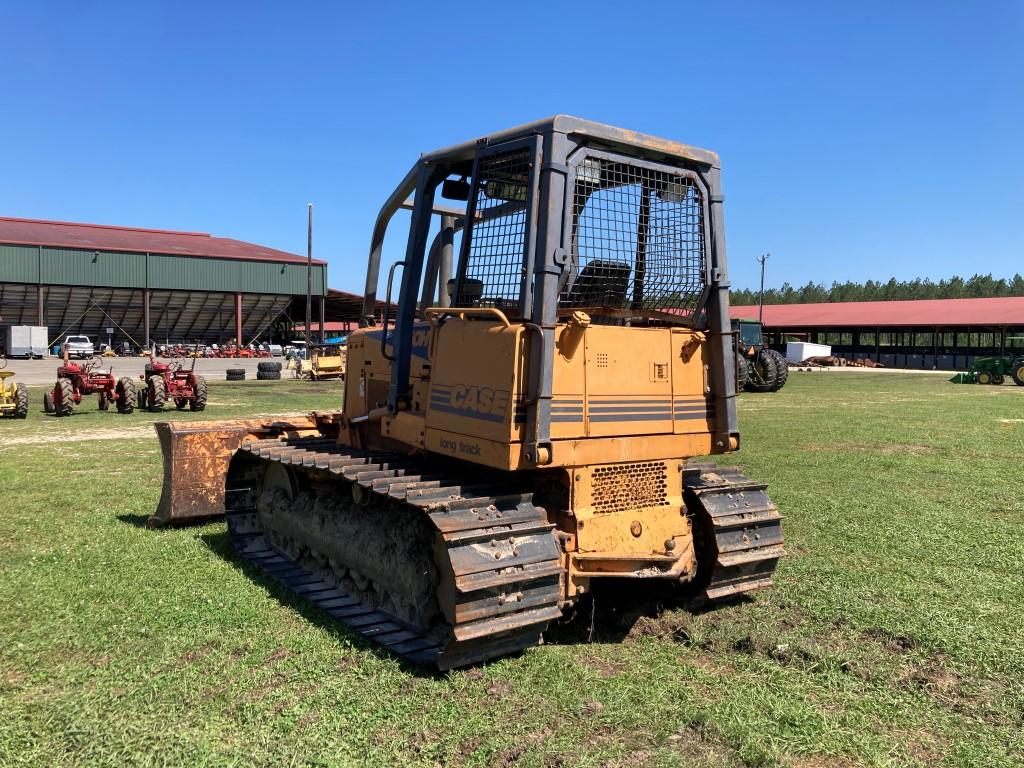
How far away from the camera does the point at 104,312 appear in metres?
60.8

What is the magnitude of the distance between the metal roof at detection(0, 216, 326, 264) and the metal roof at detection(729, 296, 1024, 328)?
126 feet

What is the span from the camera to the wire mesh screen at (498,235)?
5.21 metres

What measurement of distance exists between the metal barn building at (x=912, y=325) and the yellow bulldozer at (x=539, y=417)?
2090 inches

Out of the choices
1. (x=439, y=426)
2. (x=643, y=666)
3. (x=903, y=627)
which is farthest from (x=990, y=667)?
(x=439, y=426)

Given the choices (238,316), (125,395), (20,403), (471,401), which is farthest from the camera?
(238,316)

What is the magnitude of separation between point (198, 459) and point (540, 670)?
15.8 feet

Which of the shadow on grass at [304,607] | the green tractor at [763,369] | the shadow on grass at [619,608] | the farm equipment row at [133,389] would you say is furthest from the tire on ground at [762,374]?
the shadow on grass at [304,607]

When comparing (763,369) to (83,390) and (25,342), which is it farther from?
(25,342)

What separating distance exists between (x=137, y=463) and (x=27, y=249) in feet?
169

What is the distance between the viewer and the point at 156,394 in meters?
19.8

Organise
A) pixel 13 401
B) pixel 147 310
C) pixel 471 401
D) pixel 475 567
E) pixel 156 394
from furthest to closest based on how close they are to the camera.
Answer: pixel 147 310, pixel 156 394, pixel 13 401, pixel 471 401, pixel 475 567

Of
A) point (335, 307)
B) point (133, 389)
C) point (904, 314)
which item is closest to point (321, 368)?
point (133, 389)

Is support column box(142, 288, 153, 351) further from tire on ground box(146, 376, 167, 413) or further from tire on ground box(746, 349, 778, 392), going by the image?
tire on ground box(746, 349, 778, 392)

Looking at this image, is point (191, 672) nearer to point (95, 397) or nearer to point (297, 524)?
point (297, 524)
